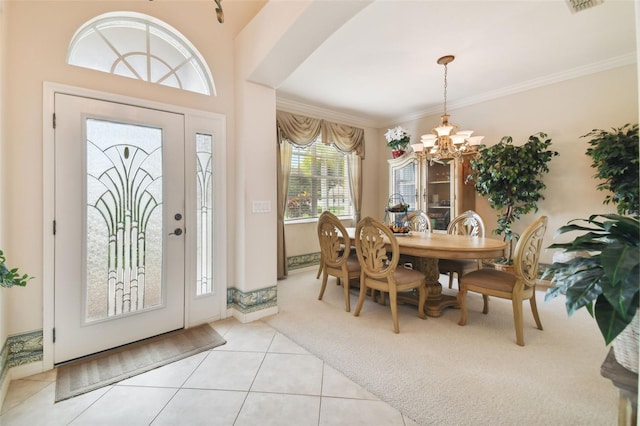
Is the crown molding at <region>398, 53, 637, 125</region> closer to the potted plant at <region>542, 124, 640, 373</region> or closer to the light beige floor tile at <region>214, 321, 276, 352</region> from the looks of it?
the potted plant at <region>542, 124, 640, 373</region>

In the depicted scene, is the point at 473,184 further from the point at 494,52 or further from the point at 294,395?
the point at 294,395

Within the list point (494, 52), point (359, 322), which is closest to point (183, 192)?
point (359, 322)

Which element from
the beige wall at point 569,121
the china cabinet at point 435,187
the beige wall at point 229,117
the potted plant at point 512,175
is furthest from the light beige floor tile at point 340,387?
the beige wall at point 569,121

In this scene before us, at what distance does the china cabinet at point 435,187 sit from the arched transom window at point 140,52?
331cm

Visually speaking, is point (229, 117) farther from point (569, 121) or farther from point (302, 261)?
point (569, 121)

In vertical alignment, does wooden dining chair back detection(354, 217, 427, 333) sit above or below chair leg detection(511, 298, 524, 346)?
above

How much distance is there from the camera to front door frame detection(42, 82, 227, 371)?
1.94 m

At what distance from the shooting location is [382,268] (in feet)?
8.67

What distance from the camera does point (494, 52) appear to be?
305cm

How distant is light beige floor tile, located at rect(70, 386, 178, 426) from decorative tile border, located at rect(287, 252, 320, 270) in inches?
114

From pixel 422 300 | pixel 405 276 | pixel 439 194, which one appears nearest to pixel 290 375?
pixel 405 276

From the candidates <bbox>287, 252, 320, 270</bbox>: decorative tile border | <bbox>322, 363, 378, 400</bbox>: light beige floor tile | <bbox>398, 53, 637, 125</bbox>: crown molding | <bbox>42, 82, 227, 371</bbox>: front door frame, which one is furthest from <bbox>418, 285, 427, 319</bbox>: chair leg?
<bbox>398, 53, 637, 125</bbox>: crown molding

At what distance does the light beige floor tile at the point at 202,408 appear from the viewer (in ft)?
4.97

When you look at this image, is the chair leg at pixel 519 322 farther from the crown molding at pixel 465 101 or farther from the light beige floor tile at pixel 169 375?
the crown molding at pixel 465 101
